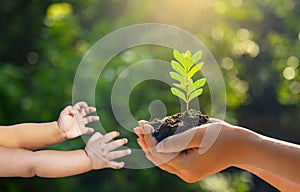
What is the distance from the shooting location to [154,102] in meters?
2.71

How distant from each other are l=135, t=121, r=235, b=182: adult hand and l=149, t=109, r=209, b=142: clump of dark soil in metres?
0.03

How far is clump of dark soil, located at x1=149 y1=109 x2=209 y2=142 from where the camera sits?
1.15 m

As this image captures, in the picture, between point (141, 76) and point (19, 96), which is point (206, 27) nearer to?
point (141, 76)

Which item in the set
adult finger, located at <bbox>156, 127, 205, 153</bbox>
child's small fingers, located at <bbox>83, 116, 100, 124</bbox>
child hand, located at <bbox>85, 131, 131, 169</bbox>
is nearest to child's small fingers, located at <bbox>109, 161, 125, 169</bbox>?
child hand, located at <bbox>85, 131, 131, 169</bbox>

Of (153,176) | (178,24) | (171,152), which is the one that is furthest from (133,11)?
(171,152)

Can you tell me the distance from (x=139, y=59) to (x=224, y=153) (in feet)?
5.94

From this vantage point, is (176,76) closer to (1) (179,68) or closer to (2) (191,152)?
(1) (179,68)

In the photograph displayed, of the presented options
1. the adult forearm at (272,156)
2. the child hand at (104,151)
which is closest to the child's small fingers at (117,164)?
the child hand at (104,151)

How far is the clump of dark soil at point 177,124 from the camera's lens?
1147 mm

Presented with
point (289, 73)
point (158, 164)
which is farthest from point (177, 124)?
point (289, 73)

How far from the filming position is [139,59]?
9.25 ft

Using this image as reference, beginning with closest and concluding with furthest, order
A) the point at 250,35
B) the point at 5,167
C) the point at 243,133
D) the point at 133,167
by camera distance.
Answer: the point at 243,133 → the point at 5,167 → the point at 133,167 → the point at 250,35

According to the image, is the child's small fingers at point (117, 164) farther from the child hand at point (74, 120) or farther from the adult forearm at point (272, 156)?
the adult forearm at point (272, 156)

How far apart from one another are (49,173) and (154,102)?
1382mm
